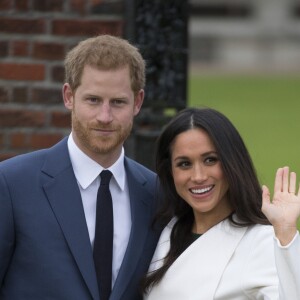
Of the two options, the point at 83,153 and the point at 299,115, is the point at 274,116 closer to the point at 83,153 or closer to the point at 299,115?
the point at 299,115

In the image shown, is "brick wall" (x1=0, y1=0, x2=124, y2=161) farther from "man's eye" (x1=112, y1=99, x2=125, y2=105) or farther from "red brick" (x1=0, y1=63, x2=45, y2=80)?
"man's eye" (x1=112, y1=99, x2=125, y2=105)

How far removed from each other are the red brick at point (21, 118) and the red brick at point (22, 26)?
38 cm

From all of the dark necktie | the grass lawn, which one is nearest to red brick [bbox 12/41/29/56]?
the dark necktie

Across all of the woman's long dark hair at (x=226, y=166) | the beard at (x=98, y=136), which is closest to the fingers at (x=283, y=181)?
the woman's long dark hair at (x=226, y=166)

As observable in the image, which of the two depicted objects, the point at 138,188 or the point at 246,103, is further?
the point at 246,103

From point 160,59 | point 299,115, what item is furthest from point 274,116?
point 160,59

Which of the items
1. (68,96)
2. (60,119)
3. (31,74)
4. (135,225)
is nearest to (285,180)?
(135,225)

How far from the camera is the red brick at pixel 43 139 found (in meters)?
5.53

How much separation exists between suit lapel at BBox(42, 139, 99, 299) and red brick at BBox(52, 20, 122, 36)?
1.28 metres

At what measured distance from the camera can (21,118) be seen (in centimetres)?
553

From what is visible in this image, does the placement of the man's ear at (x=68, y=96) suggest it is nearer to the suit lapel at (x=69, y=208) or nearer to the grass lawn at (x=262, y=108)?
the suit lapel at (x=69, y=208)

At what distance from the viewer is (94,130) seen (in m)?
4.21

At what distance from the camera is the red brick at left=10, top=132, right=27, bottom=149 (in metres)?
5.51

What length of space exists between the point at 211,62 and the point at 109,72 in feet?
125
